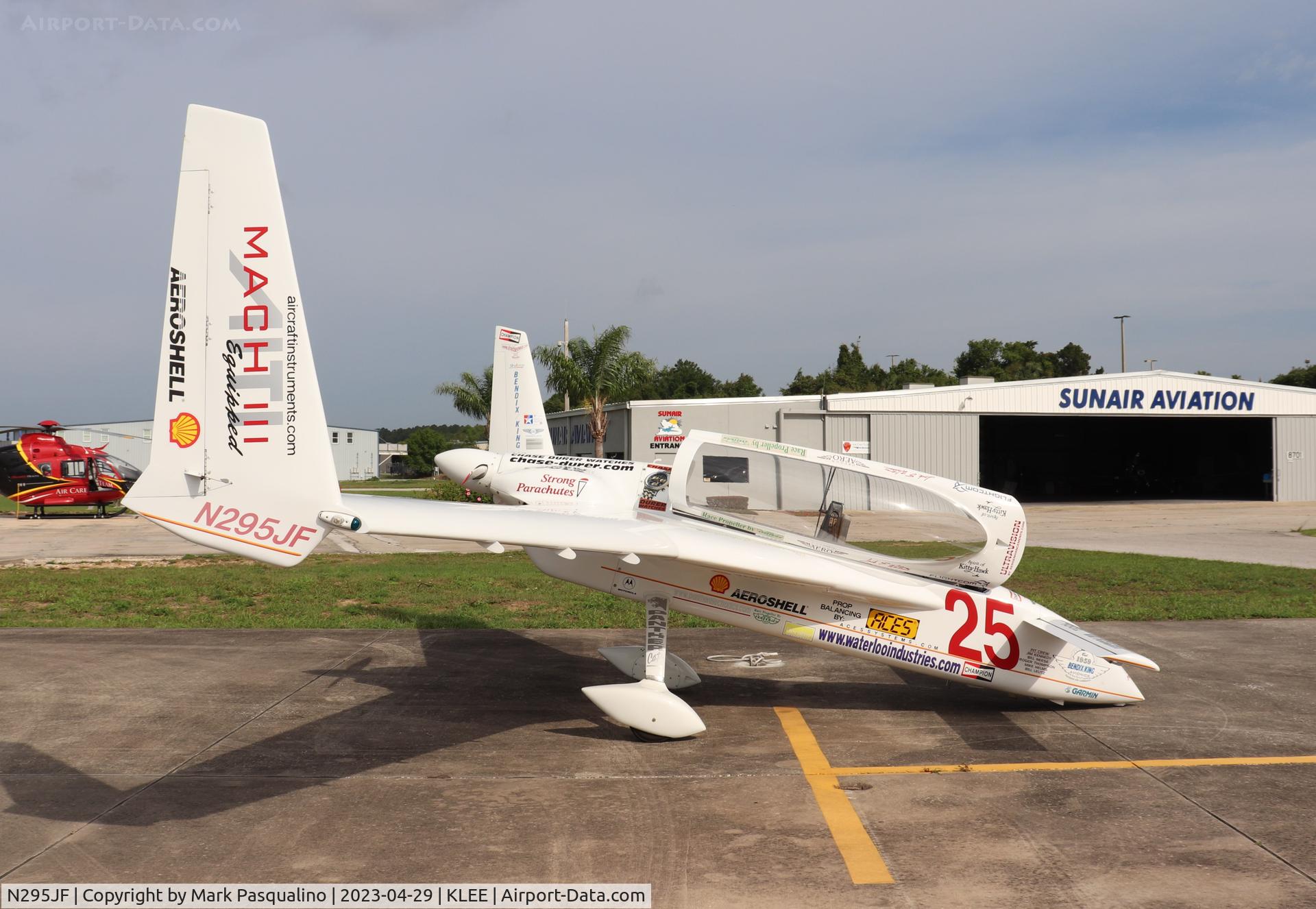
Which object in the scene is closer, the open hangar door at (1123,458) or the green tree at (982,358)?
the open hangar door at (1123,458)

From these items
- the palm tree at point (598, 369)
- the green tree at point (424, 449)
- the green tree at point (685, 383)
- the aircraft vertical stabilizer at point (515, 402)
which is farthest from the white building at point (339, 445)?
the aircraft vertical stabilizer at point (515, 402)

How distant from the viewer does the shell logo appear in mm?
5756

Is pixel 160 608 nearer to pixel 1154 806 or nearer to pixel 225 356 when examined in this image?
pixel 225 356

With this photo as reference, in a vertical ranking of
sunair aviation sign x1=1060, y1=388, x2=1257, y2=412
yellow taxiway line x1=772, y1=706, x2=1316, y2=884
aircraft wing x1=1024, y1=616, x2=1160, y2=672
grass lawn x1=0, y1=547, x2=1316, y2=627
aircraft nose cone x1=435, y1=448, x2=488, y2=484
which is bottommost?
grass lawn x1=0, y1=547, x2=1316, y2=627

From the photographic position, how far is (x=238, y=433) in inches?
228

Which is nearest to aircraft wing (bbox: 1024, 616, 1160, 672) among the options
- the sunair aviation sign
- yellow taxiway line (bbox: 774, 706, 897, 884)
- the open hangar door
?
yellow taxiway line (bbox: 774, 706, 897, 884)

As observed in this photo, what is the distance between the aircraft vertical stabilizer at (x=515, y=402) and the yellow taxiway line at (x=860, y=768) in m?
5.98

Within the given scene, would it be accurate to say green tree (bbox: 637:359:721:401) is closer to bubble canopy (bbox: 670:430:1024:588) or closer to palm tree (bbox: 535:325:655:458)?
palm tree (bbox: 535:325:655:458)

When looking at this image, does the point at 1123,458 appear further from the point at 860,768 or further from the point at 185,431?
the point at 185,431

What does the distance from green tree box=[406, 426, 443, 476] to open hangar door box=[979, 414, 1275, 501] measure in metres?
49.8

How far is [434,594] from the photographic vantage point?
52.3 feet

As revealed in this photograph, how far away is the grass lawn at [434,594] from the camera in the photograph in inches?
532

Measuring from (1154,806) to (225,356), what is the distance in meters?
6.58

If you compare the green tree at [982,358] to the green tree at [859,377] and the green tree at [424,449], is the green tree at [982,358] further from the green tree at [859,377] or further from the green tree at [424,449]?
the green tree at [424,449]
